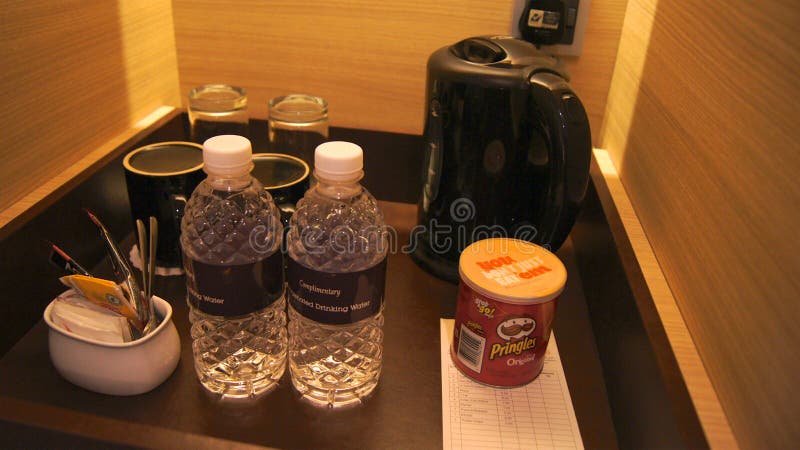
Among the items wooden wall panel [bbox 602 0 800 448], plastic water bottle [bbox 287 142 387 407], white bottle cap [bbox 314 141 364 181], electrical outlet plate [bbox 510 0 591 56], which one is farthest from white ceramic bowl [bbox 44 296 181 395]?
electrical outlet plate [bbox 510 0 591 56]

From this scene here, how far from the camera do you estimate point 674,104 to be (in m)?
0.70

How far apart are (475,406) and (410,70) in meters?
0.59

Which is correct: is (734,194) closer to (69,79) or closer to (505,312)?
(505,312)

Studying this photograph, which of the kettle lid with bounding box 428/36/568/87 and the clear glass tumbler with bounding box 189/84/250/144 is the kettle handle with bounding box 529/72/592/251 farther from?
the clear glass tumbler with bounding box 189/84/250/144

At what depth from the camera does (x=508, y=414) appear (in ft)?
2.10

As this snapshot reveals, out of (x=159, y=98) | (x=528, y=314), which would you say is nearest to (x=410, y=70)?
(x=159, y=98)

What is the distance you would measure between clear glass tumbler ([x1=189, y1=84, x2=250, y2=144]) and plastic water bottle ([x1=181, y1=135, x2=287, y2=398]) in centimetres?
31

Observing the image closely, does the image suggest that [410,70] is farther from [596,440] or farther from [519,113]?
[596,440]

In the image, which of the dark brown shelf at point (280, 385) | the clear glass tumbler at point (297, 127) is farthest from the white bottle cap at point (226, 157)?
the clear glass tumbler at point (297, 127)

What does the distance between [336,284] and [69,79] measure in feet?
1.66

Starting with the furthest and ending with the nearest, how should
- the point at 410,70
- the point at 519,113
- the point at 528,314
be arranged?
1. the point at 410,70
2. the point at 519,113
3. the point at 528,314

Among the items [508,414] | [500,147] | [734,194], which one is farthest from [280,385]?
[734,194]

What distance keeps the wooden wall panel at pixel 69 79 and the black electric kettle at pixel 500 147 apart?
476mm

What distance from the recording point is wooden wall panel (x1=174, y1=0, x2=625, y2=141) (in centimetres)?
97
